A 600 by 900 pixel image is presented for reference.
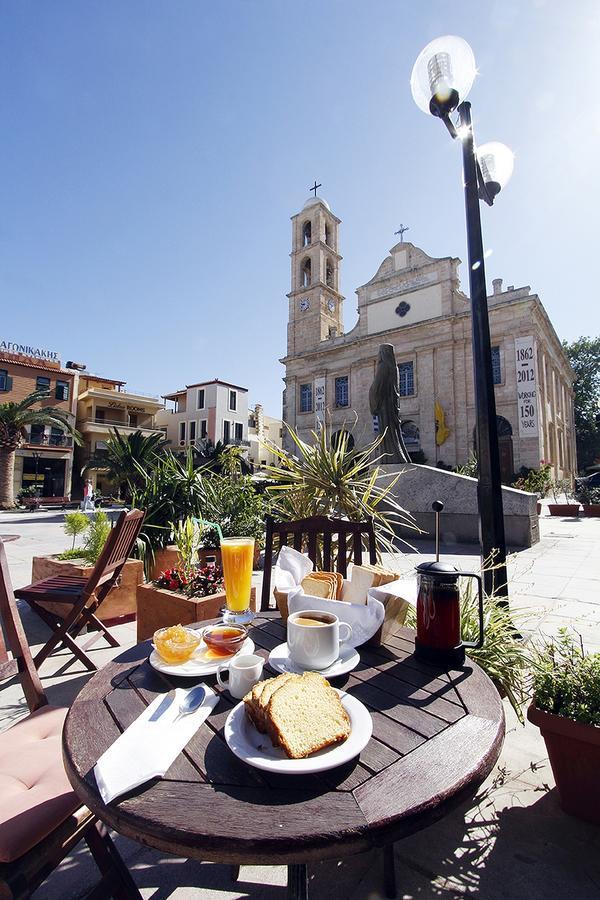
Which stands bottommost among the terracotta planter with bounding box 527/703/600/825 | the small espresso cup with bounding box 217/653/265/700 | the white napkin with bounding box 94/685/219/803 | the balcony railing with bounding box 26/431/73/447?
the terracotta planter with bounding box 527/703/600/825

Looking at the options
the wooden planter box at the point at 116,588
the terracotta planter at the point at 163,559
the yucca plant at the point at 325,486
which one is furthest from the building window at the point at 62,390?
the yucca plant at the point at 325,486

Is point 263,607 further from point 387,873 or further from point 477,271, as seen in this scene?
point 477,271

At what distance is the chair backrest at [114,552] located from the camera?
7.84ft

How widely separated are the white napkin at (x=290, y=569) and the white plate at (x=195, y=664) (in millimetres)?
330

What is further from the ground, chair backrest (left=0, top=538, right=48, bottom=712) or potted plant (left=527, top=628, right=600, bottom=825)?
chair backrest (left=0, top=538, right=48, bottom=712)

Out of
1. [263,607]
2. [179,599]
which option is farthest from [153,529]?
[263,607]

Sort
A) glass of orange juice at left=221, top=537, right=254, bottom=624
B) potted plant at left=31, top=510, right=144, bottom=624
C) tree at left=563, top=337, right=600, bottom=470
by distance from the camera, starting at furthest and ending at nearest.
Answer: tree at left=563, top=337, right=600, bottom=470 < potted plant at left=31, top=510, right=144, bottom=624 < glass of orange juice at left=221, top=537, right=254, bottom=624

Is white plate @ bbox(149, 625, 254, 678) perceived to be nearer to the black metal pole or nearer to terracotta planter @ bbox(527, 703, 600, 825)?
terracotta planter @ bbox(527, 703, 600, 825)

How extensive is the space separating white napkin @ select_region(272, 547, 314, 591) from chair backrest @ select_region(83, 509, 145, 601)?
124 cm

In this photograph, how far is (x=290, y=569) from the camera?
5.57 ft

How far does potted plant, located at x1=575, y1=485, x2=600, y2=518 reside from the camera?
1299cm

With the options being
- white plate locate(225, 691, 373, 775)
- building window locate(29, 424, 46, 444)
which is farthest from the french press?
building window locate(29, 424, 46, 444)

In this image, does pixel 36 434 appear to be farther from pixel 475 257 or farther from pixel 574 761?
pixel 574 761

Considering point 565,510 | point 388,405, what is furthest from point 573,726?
point 565,510
